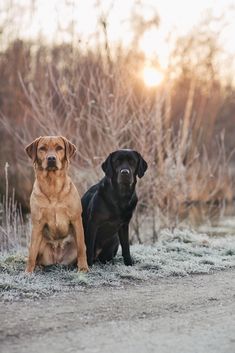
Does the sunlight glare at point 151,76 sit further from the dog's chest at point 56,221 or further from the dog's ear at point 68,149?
the dog's chest at point 56,221

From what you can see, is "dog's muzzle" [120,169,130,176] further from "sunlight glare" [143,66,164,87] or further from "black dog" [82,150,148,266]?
"sunlight glare" [143,66,164,87]

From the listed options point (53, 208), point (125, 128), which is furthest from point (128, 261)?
point (125, 128)

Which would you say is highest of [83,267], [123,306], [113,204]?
[113,204]

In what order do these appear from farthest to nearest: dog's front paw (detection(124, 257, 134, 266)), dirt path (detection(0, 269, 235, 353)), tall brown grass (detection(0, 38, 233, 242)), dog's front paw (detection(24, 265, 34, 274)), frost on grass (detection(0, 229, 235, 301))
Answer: tall brown grass (detection(0, 38, 233, 242)), dog's front paw (detection(124, 257, 134, 266)), dog's front paw (detection(24, 265, 34, 274)), frost on grass (detection(0, 229, 235, 301)), dirt path (detection(0, 269, 235, 353))

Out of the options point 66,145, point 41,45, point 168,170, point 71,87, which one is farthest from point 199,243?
point 41,45

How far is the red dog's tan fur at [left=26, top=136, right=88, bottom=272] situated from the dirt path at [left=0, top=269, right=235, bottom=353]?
98 cm

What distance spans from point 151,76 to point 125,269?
5.85 m

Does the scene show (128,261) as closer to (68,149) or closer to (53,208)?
(53,208)

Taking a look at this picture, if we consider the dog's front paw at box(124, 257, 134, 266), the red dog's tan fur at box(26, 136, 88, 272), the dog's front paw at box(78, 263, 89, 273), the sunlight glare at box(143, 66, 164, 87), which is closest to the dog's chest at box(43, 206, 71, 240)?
the red dog's tan fur at box(26, 136, 88, 272)

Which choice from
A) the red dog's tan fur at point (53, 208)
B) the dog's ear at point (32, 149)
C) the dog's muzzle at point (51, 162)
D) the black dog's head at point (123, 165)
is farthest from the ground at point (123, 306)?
the dog's ear at point (32, 149)

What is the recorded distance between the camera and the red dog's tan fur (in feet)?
21.4

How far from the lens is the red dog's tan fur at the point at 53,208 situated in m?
6.51

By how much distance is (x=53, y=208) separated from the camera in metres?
6.50

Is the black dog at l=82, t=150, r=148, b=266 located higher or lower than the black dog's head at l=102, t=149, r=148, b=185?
lower
